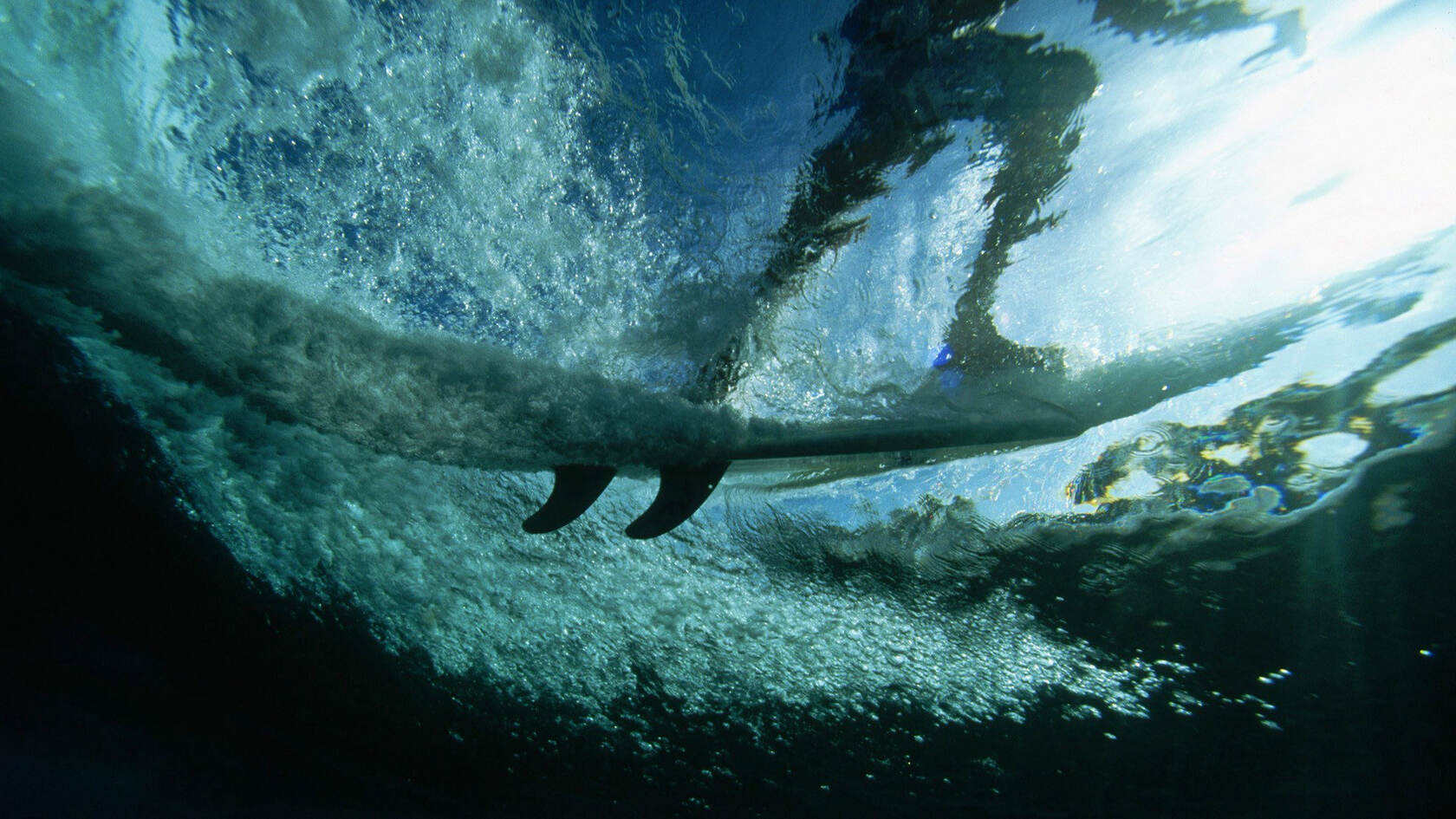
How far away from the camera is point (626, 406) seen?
183 inches

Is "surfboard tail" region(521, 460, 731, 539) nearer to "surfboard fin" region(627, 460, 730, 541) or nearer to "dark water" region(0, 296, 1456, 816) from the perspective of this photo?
"surfboard fin" region(627, 460, 730, 541)

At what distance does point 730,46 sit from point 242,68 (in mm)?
2670

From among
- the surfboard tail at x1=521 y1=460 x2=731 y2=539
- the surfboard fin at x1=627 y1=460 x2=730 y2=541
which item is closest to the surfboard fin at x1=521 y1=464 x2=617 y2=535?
the surfboard tail at x1=521 y1=460 x2=731 y2=539

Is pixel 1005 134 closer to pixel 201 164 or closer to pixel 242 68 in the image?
pixel 242 68

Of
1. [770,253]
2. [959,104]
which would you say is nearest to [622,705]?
[770,253]

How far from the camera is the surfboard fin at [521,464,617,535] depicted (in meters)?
4.83

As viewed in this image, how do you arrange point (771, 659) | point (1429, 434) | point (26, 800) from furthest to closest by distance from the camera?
point (26, 800)
point (771, 659)
point (1429, 434)

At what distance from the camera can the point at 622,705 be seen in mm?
12492

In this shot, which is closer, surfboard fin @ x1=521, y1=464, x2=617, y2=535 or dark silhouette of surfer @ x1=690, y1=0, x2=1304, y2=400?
dark silhouette of surfer @ x1=690, y1=0, x2=1304, y2=400

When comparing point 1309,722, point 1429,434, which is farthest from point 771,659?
point 1309,722

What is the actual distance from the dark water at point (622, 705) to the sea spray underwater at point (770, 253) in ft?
4.20

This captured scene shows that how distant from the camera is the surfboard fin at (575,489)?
4.83m

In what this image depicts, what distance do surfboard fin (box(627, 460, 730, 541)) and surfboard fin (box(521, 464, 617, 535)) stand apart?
21.3 inches

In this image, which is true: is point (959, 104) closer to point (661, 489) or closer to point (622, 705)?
point (661, 489)
